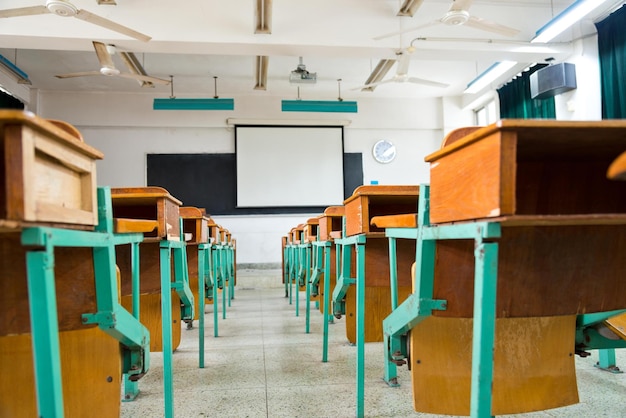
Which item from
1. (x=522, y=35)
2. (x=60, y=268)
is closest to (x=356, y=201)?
(x=60, y=268)

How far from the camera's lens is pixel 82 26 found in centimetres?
559

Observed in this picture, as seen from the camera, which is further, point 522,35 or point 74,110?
point 74,110

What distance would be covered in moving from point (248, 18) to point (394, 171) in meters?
5.20

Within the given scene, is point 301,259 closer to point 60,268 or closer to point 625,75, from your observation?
point 60,268

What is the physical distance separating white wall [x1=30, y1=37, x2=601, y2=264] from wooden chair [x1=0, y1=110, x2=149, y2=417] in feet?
27.0

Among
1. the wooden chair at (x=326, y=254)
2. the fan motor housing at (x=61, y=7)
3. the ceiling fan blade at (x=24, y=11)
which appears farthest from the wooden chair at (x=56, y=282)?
the ceiling fan blade at (x=24, y=11)

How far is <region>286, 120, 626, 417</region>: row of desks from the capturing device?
90cm

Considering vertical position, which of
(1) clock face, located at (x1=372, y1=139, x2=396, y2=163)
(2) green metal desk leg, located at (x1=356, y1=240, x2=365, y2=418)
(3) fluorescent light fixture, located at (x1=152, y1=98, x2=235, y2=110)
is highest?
(3) fluorescent light fixture, located at (x1=152, y1=98, x2=235, y2=110)

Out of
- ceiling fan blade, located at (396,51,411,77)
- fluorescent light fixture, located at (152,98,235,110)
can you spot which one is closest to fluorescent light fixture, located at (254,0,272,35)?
ceiling fan blade, located at (396,51,411,77)

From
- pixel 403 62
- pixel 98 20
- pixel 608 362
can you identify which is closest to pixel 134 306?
pixel 608 362

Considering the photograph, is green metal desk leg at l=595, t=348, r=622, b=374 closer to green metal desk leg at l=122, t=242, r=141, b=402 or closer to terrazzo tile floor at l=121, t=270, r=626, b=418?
terrazzo tile floor at l=121, t=270, r=626, b=418

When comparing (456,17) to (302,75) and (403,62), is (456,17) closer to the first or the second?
(403,62)

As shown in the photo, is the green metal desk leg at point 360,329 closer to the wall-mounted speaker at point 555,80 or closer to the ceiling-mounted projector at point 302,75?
the wall-mounted speaker at point 555,80

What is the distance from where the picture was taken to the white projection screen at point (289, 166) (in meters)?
9.66
